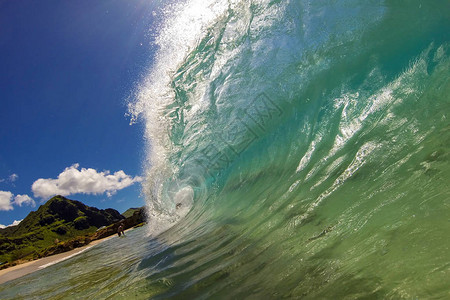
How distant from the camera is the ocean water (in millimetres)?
2291

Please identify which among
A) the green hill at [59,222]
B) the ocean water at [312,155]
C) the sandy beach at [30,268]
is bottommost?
the ocean water at [312,155]

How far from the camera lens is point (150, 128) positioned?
13.3 meters

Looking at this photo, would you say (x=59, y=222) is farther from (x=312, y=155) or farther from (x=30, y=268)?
(x=312, y=155)

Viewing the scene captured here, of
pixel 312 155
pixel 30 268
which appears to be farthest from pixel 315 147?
pixel 30 268

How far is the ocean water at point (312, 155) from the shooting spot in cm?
229

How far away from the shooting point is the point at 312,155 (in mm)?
5129

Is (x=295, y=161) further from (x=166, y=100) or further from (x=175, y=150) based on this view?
(x=166, y=100)

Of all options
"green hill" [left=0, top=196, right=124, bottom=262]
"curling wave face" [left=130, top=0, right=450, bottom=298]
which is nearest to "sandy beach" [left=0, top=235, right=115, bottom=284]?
"curling wave face" [left=130, top=0, right=450, bottom=298]

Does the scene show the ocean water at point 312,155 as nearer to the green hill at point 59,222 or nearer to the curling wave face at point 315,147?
the curling wave face at point 315,147

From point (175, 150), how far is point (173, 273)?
319 inches

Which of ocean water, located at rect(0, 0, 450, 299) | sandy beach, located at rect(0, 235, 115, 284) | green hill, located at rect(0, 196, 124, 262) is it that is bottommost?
ocean water, located at rect(0, 0, 450, 299)

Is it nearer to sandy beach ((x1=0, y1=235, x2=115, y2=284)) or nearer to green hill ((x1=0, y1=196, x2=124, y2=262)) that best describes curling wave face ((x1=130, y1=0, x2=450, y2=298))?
sandy beach ((x1=0, y1=235, x2=115, y2=284))

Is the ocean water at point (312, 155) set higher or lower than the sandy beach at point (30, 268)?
lower

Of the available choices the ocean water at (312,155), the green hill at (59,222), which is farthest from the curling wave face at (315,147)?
the green hill at (59,222)
